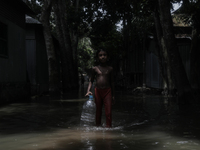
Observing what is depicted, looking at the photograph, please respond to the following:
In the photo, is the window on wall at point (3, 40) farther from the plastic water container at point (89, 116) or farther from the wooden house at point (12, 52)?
the plastic water container at point (89, 116)

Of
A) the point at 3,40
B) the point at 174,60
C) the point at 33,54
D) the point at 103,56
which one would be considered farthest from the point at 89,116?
the point at 33,54

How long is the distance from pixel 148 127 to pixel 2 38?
9.15m

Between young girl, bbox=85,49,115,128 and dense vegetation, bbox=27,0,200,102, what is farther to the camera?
dense vegetation, bbox=27,0,200,102

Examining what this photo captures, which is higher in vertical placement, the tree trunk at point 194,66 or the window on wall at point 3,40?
the window on wall at point 3,40

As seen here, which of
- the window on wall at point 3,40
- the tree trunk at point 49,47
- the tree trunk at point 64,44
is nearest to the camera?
the window on wall at point 3,40

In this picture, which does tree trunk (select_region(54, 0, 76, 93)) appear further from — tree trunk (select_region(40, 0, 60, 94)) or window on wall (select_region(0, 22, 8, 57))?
window on wall (select_region(0, 22, 8, 57))

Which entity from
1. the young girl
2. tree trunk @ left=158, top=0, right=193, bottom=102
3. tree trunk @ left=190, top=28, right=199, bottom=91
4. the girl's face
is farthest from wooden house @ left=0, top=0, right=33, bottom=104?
tree trunk @ left=190, top=28, right=199, bottom=91

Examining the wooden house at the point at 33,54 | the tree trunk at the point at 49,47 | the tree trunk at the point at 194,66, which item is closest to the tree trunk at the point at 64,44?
the wooden house at the point at 33,54

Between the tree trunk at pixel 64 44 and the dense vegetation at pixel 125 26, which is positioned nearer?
the dense vegetation at pixel 125 26

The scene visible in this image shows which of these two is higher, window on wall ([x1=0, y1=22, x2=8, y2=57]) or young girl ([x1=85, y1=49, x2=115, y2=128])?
window on wall ([x1=0, y1=22, x2=8, y2=57])

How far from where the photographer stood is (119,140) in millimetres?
4820

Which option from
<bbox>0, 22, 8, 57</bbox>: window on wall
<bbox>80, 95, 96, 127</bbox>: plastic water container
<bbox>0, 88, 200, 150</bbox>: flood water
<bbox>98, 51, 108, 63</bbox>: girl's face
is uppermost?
<bbox>0, 22, 8, 57</bbox>: window on wall

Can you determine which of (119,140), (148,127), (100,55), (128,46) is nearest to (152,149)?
(119,140)

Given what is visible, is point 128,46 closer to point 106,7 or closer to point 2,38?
point 106,7
